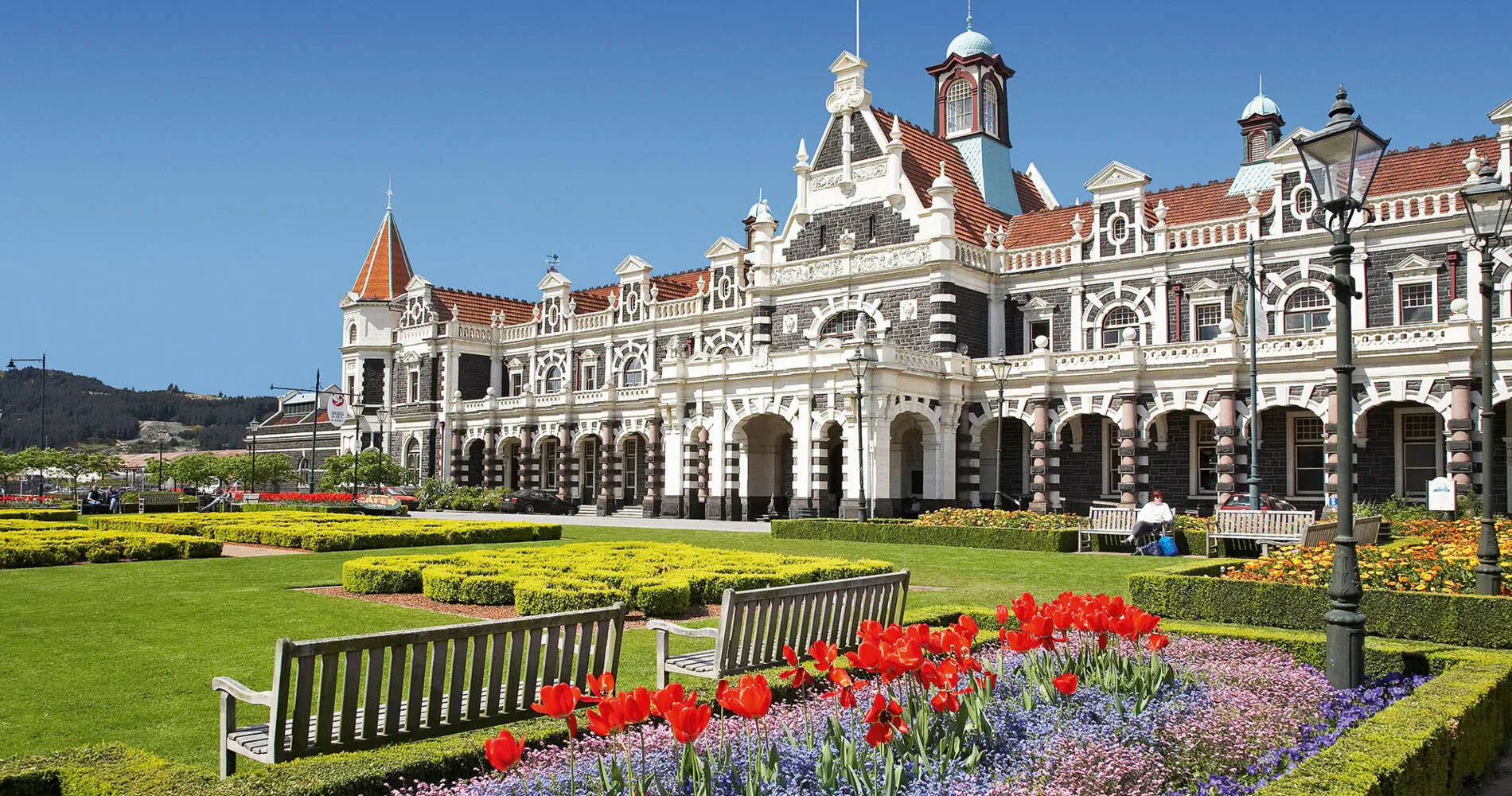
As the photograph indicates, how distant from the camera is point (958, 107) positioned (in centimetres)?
4591

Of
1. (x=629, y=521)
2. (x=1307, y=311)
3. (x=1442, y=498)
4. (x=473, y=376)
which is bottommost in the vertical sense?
(x=629, y=521)

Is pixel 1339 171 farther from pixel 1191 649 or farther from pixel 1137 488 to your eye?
pixel 1137 488

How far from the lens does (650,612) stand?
43.4 ft

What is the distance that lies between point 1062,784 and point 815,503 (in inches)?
1191

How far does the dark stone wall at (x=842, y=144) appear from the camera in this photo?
40.2 meters

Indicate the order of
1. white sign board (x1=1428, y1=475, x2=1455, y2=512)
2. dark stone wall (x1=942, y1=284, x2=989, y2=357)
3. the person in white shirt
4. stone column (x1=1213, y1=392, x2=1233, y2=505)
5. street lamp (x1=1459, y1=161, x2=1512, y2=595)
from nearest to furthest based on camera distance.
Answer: street lamp (x1=1459, y1=161, x2=1512, y2=595) < white sign board (x1=1428, y1=475, x2=1455, y2=512) < the person in white shirt < stone column (x1=1213, y1=392, x2=1233, y2=505) < dark stone wall (x1=942, y1=284, x2=989, y2=357)

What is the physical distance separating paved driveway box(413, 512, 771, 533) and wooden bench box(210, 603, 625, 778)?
82.0 feet

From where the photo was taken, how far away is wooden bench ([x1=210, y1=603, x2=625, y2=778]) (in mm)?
5770

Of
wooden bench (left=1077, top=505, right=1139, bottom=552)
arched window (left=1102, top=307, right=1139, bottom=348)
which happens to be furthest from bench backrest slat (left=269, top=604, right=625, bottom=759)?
arched window (left=1102, top=307, right=1139, bottom=348)

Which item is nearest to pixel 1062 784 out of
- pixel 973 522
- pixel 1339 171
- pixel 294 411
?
pixel 1339 171

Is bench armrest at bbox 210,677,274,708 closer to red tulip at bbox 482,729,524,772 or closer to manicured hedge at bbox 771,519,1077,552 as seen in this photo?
red tulip at bbox 482,729,524,772

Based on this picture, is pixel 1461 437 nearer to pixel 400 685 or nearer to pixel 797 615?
pixel 797 615

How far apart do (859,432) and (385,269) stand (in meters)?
39.7

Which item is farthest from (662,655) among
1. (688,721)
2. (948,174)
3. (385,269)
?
(385,269)
